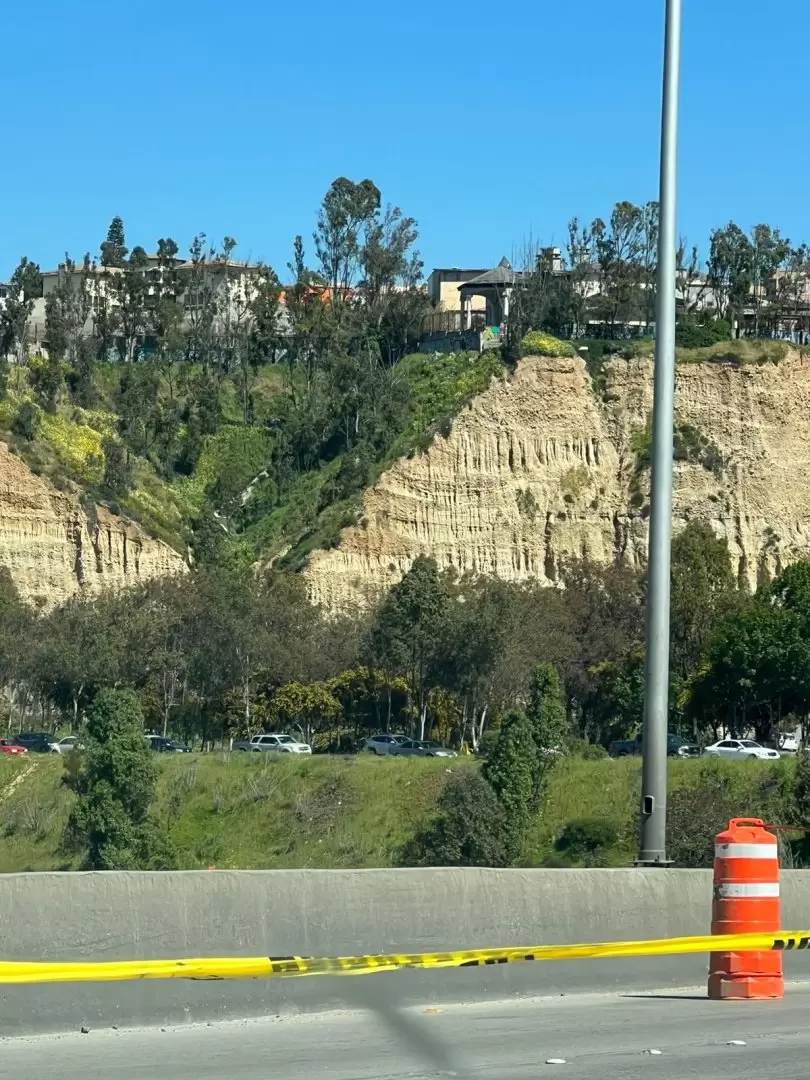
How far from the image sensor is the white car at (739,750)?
189 ft

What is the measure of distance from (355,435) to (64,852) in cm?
4026

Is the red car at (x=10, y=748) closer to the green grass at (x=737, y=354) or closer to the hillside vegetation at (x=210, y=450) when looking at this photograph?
the hillside vegetation at (x=210, y=450)

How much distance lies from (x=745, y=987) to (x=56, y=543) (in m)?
71.2

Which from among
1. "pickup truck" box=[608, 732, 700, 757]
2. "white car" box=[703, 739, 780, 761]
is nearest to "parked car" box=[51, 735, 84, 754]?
"pickup truck" box=[608, 732, 700, 757]

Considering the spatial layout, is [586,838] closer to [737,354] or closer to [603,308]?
[737,354]

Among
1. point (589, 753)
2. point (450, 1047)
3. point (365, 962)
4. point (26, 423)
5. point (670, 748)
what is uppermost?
point (26, 423)

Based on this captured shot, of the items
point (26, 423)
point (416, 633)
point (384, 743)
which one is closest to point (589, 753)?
point (384, 743)

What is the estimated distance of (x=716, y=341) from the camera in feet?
297

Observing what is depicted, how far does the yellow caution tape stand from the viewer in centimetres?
945

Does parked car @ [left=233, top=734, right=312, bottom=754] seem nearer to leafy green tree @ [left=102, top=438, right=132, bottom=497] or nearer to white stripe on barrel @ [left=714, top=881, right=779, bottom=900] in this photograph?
leafy green tree @ [left=102, top=438, right=132, bottom=497]

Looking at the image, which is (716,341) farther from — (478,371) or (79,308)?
(79,308)

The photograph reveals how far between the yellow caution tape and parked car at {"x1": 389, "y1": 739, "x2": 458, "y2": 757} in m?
48.9

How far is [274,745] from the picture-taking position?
63.7 meters

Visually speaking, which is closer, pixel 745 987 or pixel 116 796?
pixel 745 987
